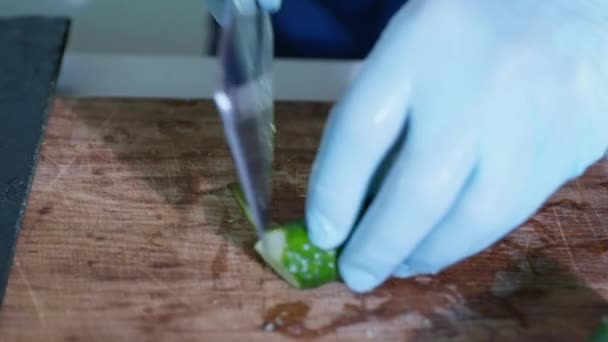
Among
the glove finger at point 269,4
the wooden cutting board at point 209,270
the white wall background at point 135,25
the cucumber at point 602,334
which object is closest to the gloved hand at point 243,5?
the glove finger at point 269,4

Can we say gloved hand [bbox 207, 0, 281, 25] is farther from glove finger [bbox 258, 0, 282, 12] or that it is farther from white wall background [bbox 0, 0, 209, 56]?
white wall background [bbox 0, 0, 209, 56]

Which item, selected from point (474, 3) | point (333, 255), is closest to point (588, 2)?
point (474, 3)

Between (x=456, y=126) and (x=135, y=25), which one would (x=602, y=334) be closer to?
(x=456, y=126)

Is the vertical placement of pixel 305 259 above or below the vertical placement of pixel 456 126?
below

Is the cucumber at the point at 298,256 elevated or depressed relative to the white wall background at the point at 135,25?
elevated

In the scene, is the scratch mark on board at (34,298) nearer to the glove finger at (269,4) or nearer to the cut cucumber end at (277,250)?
the cut cucumber end at (277,250)

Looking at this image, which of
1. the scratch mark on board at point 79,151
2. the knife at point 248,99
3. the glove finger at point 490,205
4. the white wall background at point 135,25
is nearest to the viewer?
the knife at point 248,99

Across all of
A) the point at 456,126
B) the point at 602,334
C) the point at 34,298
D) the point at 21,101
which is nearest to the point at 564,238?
→ the point at 602,334
